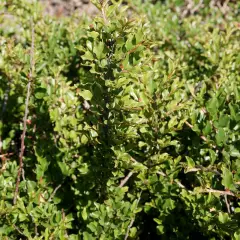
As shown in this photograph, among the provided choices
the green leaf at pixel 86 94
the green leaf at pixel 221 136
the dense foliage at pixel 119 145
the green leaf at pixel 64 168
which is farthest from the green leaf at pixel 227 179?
the green leaf at pixel 64 168

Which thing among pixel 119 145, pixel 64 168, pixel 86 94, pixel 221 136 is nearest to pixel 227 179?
pixel 221 136

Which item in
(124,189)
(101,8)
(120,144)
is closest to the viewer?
(101,8)

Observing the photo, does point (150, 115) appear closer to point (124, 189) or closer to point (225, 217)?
point (124, 189)

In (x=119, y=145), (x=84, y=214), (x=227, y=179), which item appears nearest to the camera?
(x=227, y=179)

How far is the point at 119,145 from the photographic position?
6.16 feet

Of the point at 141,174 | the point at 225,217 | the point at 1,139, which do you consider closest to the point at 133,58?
the point at 141,174

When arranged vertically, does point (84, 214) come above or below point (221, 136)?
below

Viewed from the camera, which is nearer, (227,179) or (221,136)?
(227,179)

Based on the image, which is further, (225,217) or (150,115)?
(150,115)

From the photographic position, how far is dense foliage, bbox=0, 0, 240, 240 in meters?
1.75

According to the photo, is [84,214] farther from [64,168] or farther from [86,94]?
[86,94]

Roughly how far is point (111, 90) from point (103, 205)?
21.7 inches

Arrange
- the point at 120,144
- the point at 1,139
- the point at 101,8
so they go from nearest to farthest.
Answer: the point at 101,8 < the point at 120,144 < the point at 1,139

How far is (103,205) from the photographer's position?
195cm
